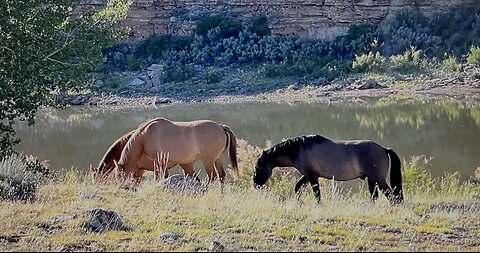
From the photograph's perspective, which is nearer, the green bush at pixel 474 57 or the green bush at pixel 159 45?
the green bush at pixel 474 57

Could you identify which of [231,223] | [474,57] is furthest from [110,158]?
[474,57]

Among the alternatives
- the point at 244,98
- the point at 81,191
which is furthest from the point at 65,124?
the point at 81,191

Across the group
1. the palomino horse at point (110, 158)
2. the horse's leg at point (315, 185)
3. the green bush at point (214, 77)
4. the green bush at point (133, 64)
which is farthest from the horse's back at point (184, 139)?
the green bush at point (133, 64)

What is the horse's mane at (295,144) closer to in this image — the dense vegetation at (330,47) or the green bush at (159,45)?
the dense vegetation at (330,47)

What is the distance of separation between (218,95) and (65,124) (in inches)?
380

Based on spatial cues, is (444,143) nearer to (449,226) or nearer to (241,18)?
(449,226)

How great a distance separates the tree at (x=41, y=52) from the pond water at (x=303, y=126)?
6352 millimetres

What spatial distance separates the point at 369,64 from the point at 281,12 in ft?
34.3

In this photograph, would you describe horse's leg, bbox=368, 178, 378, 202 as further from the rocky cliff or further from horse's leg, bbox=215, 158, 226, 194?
the rocky cliff

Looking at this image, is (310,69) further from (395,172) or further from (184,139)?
(395,172)

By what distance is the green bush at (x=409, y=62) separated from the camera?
37.3 metres

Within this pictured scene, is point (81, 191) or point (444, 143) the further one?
point (444, 143)

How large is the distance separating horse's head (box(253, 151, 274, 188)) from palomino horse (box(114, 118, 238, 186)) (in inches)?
52.1

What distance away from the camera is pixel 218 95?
36.7m
